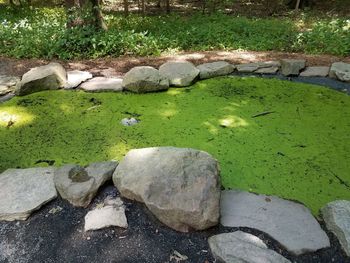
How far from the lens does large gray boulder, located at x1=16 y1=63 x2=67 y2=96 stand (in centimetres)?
389

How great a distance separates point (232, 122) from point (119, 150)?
1.18 m

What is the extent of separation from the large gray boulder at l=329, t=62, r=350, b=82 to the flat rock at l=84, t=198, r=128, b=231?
3.33 metres

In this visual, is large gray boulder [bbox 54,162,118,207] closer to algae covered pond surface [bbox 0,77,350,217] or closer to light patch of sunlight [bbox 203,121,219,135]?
algae covered pond surface [bbox 0,77,350,217]

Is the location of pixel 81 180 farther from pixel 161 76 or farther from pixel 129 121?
pixel 161 76

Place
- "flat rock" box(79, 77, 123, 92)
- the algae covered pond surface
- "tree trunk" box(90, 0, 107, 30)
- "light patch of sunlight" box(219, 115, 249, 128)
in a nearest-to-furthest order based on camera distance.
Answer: the algae covered pond surface, "light patch of sunlight" box(219, 115, 249, 128), "flat rock" box(79, 77, 123, 92), "tree trunk" box(90, 0, 107, 30)

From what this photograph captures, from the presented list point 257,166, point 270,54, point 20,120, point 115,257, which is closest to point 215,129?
point 257,166

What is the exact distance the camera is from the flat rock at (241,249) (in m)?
1.85

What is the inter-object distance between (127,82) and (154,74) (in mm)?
339

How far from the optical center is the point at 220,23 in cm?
748

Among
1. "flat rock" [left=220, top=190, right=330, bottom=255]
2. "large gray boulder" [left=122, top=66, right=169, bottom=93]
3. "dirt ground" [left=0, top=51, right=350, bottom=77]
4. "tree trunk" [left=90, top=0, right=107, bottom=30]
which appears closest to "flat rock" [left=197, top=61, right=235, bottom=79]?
"dirt ground" [left=0, top=51, right=350, bottom=77]

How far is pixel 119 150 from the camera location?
290 centimetres

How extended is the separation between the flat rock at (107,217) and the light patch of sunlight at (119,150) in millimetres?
586

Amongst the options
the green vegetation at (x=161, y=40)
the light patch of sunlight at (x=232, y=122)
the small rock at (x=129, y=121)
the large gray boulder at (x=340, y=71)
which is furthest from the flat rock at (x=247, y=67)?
the small rock at (x=129, y=121)

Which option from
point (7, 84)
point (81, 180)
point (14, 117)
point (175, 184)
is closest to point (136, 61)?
point (7, 84)
